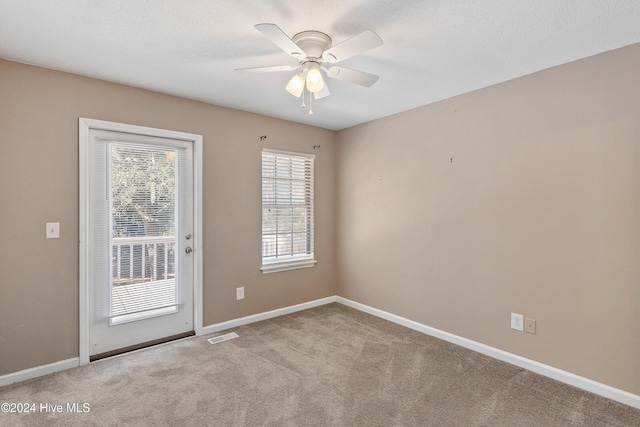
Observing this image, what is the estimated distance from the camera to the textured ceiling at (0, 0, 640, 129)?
1.71 metres

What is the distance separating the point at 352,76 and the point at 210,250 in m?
2.20

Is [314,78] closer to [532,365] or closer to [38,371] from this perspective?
[532,365]

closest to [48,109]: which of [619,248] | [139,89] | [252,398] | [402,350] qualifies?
[139,89]

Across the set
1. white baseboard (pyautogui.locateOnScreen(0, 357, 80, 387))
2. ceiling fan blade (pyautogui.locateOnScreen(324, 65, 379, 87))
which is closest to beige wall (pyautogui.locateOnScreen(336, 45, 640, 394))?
ceiling fan blade (pyautogui.locateOnScreen(324, 65, 379, 87))

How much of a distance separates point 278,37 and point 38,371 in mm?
2923

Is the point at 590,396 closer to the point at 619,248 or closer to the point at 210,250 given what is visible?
the point at 619,248

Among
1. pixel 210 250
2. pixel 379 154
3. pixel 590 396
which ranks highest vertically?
pixel 379 154

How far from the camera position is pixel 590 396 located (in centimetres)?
221

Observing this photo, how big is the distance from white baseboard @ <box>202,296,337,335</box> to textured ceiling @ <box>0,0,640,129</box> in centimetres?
233

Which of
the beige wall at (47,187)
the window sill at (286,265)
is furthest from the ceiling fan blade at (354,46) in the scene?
the window sill at (286,265)

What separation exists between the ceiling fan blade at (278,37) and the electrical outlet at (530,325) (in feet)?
8.51

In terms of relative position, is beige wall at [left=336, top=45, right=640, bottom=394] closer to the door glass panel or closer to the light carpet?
the light carpet

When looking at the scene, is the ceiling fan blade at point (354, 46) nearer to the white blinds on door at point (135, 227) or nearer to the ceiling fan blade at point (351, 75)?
the ceiling fan blade at point (351, 75)

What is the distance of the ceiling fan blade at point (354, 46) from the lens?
1616 mm
